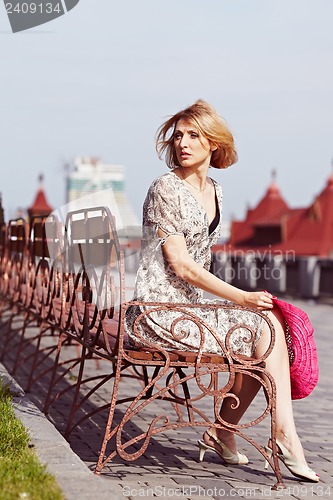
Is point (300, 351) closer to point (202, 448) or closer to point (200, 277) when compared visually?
point (200, 277)

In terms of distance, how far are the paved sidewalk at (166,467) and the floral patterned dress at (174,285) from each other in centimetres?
60

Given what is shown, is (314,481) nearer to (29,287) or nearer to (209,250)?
(209,250)

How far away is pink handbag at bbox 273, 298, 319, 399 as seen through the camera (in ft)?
16.4

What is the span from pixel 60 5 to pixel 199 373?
438cm

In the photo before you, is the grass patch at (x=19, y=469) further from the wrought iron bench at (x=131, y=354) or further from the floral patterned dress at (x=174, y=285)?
the floral patterned dress at (x=174, y=285)

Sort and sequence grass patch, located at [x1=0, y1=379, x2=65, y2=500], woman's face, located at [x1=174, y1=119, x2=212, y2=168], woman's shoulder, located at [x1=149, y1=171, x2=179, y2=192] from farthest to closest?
woman's face, located at [x1=174, y1=119, x2=212, y2=168]
woman's shoulder, located at [x1=149, y1=171, x2=179, y2=192]
grass patch, located at [x1=0, y1=379, x2=65, y2=500]

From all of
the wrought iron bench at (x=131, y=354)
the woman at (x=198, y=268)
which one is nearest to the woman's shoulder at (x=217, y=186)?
the woman at (x=198, y=268)

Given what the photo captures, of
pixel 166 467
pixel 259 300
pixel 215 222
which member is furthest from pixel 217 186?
pixel 166 467

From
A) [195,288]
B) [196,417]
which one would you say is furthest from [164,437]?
[195,288]

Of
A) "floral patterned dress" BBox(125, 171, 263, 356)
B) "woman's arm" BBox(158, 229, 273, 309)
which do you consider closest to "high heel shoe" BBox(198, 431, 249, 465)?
"floral patterned dress" BBox(125, 171, 263, 356)

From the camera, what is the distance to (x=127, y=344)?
504 cm

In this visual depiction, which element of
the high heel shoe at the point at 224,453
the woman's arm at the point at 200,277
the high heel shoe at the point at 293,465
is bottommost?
the high heel shoe at the point at 224,453

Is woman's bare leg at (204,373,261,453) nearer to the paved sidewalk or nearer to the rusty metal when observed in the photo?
the rusty metal

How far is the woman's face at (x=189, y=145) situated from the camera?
211 inches
